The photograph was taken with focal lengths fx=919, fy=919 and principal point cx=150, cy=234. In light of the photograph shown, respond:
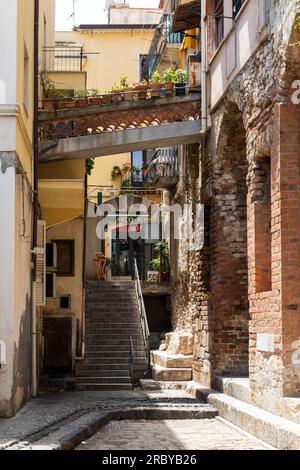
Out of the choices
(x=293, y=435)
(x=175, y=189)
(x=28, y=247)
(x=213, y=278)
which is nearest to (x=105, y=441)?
(x=293, y=435)

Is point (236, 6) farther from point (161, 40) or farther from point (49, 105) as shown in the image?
point (161, 40)

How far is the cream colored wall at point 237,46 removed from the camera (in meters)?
13.7

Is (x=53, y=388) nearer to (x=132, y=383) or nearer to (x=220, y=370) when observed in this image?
(x=132, y=383)

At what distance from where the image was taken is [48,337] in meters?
22.0

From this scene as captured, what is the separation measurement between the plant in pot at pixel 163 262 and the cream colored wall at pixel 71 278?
5.91 metres

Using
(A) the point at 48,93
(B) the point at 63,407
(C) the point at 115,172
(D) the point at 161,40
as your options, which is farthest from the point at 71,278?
(C) the point at 115,172

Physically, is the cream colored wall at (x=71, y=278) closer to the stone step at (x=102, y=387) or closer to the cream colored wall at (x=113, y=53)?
the stone step at (x=102, y=387)

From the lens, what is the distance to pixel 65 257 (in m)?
23.3

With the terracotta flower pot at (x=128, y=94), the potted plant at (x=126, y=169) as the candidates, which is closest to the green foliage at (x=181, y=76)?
the terracotta flower pot at (x=128, y=94)

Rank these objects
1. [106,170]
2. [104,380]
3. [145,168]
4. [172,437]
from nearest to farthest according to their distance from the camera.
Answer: [172,437] < [104,380] < [145,168] < [106,170]

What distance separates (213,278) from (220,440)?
219 inches

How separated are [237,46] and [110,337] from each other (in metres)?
10.1

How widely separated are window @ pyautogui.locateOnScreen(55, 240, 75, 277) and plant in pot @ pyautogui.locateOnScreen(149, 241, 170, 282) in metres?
5.99

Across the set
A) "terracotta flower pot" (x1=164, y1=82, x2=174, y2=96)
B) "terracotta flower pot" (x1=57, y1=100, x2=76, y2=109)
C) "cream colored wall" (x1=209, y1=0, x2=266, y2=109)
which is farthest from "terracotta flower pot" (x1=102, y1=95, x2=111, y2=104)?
"cream colored wall" (x1=209, y1=0, x2=266, y2=109)
